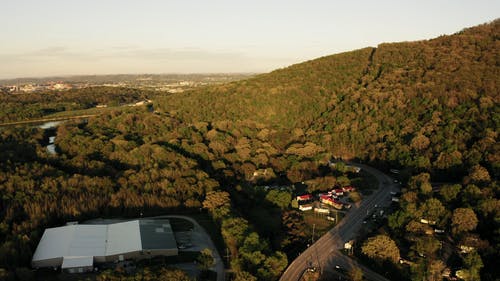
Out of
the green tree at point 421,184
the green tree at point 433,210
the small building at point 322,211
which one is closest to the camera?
the green tree at point 433,210

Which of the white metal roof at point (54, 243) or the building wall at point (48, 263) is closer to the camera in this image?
the building wall at point (48, 263)

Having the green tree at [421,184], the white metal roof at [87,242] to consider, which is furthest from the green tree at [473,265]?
the white metal roof at [87,242]

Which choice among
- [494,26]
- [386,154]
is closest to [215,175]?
[386,154]

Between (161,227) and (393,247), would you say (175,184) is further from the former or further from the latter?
(393,247)

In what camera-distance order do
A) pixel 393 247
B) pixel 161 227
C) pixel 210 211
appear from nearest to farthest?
pixel 393 247 < pixel 161 227 < pixel 210 211

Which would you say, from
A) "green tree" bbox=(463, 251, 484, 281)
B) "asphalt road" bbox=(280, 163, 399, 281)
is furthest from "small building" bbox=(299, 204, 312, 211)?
"green tree" bbox=(463, 251, 484, 281)

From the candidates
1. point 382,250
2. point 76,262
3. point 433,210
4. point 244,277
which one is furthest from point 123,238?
point 433,210

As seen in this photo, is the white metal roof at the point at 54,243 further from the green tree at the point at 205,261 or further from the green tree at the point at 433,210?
the green tree at the point at 433,210
